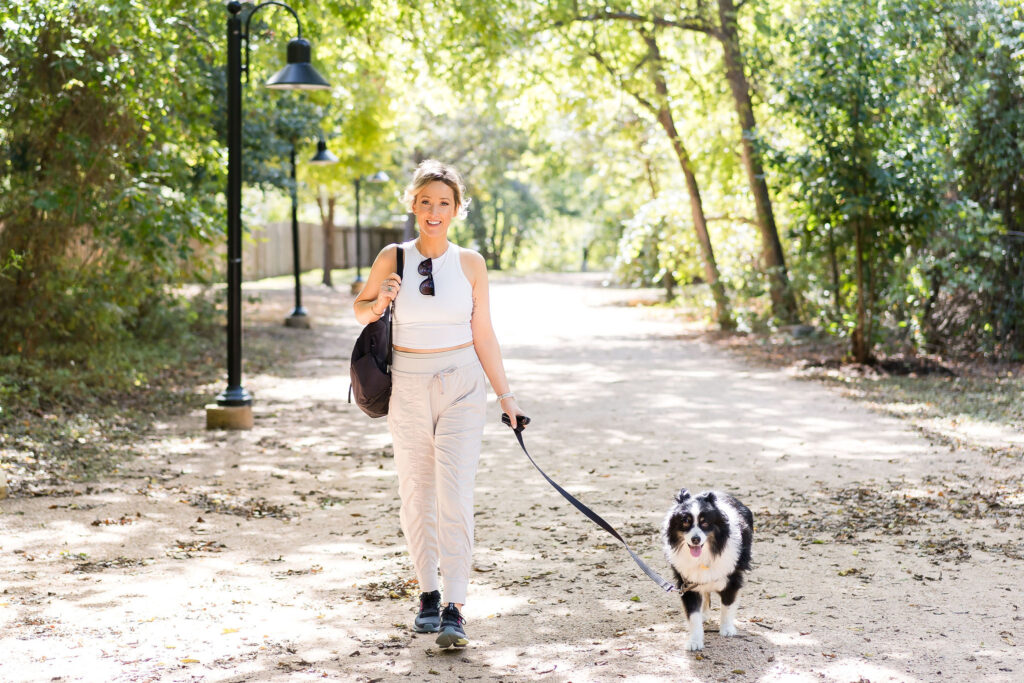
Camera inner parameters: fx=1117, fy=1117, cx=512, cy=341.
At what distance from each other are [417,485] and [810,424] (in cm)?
665

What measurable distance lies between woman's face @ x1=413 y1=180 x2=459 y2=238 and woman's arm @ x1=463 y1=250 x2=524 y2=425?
20 centimetres

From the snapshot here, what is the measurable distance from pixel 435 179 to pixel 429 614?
191cm

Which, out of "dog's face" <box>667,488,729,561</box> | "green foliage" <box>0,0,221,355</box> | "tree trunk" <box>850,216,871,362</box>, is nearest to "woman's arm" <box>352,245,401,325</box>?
"dog's face" <box>667,488,729,561</box>

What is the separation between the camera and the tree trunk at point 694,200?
770 inches

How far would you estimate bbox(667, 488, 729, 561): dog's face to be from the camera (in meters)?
4.66

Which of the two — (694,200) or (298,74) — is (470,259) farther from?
(694,200)

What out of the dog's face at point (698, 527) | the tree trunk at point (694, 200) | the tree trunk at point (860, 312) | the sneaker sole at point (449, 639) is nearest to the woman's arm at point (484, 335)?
the dog's face at point (698, 527)

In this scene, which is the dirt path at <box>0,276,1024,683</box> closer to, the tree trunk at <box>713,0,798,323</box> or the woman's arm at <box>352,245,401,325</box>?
the woman's arm at <box>352,245,401,325</box>

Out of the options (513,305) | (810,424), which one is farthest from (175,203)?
(513,305)

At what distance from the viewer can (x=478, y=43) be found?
16422 mm

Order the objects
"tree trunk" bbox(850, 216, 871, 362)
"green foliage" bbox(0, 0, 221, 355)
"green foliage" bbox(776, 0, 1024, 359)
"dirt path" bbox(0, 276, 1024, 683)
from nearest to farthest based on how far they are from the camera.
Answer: "dirt path" bbox(0, 276, 1024, 683)
"green foliage" bbox(0, 0, 221, 355)
"green foliage" bbox(776, 0, 1024, 359)
"tree trunk" bbox(850, 216, 871, 362)

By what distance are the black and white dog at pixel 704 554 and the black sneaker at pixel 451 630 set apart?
0.95 m

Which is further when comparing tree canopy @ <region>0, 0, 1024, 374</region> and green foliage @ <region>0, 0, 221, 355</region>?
tree canopy @ <region>0, 0, 1024, 374</region>

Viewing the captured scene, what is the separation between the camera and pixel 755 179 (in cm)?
1802
